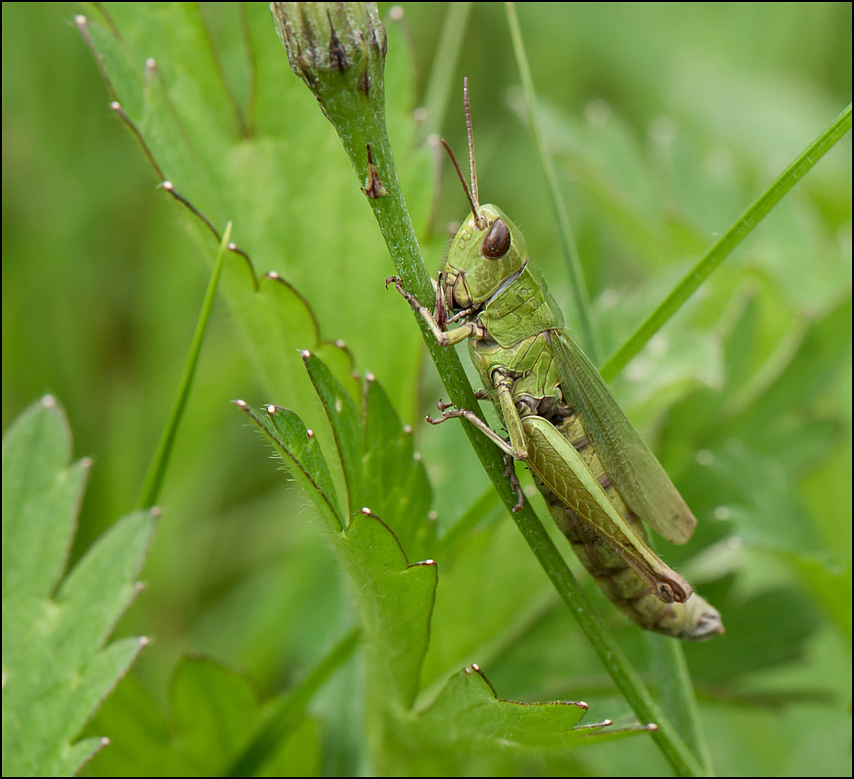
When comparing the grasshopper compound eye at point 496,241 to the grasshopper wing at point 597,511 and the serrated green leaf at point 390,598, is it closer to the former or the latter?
the grasshopper wing at point 597,511

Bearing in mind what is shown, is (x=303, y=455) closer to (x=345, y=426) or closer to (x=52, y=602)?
(x=345, y=426)

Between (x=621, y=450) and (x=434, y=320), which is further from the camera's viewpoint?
(x=621, y=450)

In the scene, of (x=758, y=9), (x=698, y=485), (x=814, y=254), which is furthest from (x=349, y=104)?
(x=758, y=9)

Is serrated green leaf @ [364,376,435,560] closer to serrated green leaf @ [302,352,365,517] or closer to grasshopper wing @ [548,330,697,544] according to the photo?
serrated green leaf @ [302,352,365,517]

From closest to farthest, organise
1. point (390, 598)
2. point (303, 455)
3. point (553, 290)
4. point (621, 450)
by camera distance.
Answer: point (303, 455) → point (390, 598) → point (621, 450) → point (553, 290)

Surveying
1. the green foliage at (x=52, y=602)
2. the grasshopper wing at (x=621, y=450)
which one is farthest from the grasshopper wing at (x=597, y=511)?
the green foliage at (x=52, y=602)

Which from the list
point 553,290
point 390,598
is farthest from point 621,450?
point 553,290

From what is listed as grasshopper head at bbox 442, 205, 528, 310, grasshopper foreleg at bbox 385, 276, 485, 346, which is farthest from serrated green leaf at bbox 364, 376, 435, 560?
grasshopper head at bbox 442, 205, 528, 310

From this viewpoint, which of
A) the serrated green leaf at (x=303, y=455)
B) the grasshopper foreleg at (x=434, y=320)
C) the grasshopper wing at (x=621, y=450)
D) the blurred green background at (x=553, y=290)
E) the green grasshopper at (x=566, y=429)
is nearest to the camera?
the serrated green leaf at (x=303, y=455)
